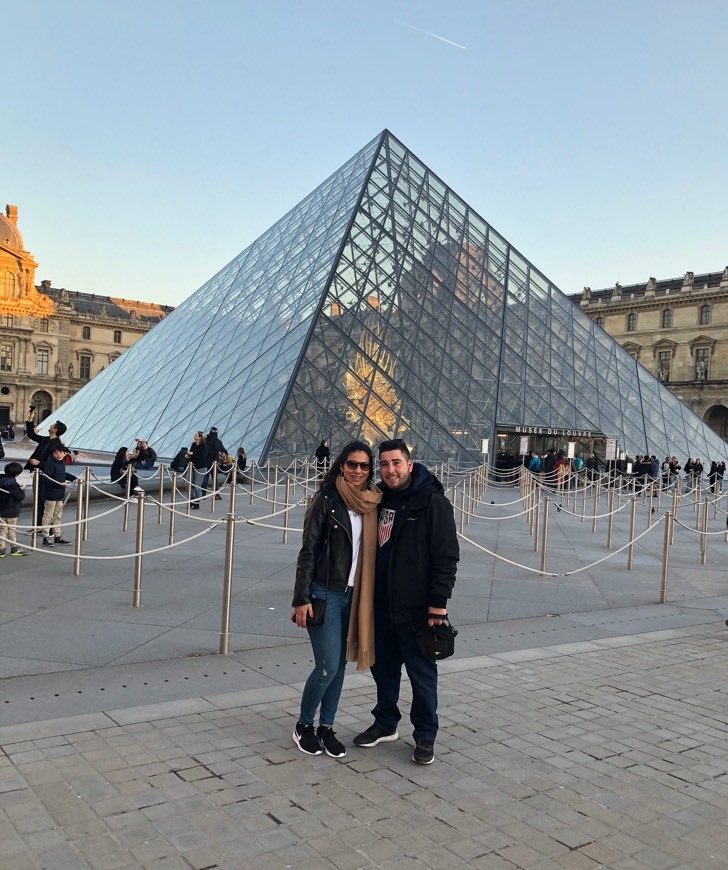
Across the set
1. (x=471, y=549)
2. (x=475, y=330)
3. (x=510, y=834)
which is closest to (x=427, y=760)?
(x=510, y=834)

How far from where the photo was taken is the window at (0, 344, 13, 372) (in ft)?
232

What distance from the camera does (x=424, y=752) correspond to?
3408mm

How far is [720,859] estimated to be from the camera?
8.84 ft

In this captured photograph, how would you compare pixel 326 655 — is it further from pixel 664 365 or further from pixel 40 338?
pixel 40 338

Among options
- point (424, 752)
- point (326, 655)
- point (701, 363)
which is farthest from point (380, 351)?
point (701, 363)

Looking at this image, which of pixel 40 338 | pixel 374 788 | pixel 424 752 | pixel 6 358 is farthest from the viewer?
pixel 40 338

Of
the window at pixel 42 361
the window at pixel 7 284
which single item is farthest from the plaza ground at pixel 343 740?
the window at pixel 42 361

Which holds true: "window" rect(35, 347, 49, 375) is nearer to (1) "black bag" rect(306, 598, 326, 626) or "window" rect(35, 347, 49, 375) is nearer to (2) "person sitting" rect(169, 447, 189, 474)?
(2) "person sitting" rect(169, 447, 189, 474)

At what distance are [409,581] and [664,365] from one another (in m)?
66.0

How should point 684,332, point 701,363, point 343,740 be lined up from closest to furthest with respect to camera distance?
point 343,740
point 701,363
point 684,332

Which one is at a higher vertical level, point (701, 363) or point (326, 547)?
point (701, 363)

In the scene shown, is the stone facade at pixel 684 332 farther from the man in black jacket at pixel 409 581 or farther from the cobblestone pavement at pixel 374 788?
the man in black jacket at pixel 409 581

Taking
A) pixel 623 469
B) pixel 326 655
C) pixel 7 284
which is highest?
pixel 7 284

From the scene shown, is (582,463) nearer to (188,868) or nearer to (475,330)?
(475,330)
